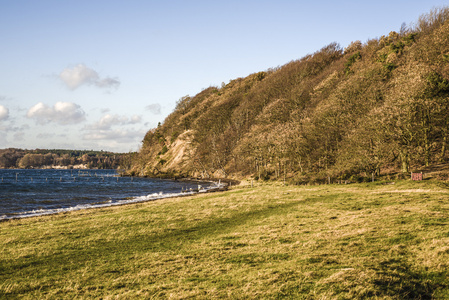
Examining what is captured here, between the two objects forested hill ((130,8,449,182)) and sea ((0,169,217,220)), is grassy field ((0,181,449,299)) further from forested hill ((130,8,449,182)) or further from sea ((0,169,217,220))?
sea ((0,169,217,220))

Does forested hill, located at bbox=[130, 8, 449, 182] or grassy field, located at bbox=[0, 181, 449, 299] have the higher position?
forested hill, located at bbox=[130, 8, 449, 182]

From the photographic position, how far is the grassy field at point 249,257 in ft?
31.8

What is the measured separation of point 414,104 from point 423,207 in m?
32.0

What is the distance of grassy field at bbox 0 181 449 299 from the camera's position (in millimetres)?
9688

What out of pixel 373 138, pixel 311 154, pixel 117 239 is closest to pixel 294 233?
pixel 117 239

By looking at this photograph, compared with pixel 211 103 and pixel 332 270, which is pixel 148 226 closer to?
pixel 332 270

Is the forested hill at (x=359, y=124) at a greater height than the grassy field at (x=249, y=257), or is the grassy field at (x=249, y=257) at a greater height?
the forested hill at (x=359, y=124)

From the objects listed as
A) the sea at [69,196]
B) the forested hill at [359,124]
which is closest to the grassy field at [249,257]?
the forested hill at [359,124]

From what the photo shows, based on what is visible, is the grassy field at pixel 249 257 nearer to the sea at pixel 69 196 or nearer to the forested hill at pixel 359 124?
the forested hill at pixel 359 124

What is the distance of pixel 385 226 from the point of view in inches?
660

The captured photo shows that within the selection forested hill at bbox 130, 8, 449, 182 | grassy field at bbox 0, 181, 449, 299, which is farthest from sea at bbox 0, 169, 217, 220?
grassy field at bbox 0, 181, 449, 299

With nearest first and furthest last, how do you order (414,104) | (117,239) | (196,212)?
(117,239) < (196,212) < (414,104)

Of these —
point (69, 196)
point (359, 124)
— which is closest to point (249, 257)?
point (359, 124)

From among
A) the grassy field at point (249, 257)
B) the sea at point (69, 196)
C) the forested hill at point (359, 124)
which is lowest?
the sea at point (69, 196)
